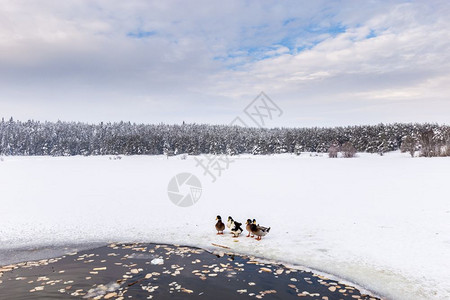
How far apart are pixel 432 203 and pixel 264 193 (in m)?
10.6

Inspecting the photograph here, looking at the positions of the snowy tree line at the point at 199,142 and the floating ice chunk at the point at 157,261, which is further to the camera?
the snowy tree line at the point at 199,142

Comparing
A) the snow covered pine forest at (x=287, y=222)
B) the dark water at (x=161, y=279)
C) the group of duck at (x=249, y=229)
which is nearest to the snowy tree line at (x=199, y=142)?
the snow covered pine forest at (x=287, y=222)

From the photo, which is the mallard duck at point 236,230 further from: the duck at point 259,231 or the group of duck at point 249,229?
the duck at point 259,231

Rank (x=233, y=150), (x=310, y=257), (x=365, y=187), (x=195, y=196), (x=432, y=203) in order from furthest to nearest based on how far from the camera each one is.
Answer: (x=233, y=150) < (x=365, y=187) < (x=195, y=196) < (x=432, y=203) < (x=310, y=257)

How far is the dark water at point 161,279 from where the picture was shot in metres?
7.75

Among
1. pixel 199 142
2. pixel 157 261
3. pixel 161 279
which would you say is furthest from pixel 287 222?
pixel 199 142

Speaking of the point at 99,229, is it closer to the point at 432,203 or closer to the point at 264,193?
the point at 264,193

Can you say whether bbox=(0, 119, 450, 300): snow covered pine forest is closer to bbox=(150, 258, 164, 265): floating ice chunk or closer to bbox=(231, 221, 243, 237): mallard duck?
bbox=(231, 221, 243, 237): mallard duck

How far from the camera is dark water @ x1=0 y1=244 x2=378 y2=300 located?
7746mm

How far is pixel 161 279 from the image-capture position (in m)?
8.63

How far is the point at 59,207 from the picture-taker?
58.1ft

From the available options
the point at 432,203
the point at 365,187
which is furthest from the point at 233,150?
the point at 432,203

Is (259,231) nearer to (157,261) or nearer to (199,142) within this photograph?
(157,261)

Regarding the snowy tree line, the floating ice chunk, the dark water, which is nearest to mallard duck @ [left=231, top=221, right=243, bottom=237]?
the dark water
